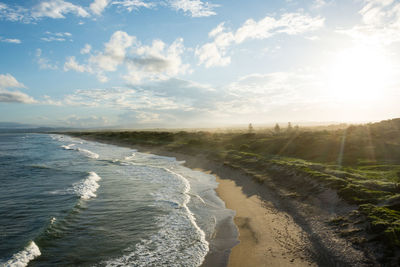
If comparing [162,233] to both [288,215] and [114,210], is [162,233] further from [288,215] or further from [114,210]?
[288,215]

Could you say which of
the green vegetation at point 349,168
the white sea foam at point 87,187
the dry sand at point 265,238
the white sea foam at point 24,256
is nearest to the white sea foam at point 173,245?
the dry sand at point 265,238

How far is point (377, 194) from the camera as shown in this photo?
1353cm

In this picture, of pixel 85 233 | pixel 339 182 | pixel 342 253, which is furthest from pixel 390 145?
pixel 85 233

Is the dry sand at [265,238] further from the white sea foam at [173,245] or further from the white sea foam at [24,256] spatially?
the white sea foam at [24,256]

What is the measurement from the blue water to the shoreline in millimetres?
1298

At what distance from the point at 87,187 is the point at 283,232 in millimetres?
16643

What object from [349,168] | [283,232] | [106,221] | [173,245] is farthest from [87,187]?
[349,168]

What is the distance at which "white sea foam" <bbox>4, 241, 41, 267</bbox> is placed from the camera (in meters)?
8.92

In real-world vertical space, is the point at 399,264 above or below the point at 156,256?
above

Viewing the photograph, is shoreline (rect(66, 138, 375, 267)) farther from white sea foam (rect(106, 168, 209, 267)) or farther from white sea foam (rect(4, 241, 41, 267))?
white sea foam (rect(4, 241, 41, 267))

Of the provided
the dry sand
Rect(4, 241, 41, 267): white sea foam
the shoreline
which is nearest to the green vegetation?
the shoreline

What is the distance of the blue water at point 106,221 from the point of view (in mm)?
9656

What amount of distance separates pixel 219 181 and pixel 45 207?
15672 mm

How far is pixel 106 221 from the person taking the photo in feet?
43.4
